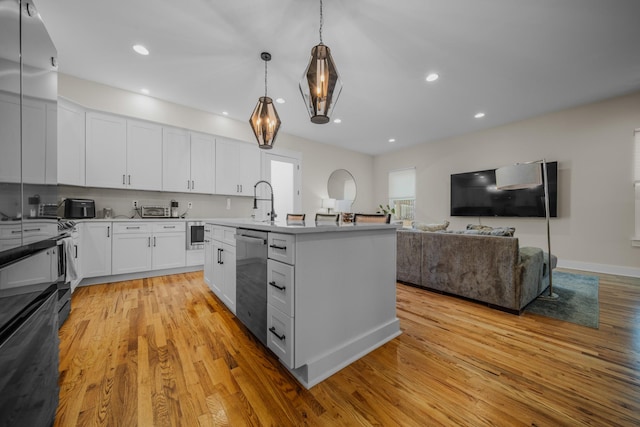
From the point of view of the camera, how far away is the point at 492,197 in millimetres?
5004

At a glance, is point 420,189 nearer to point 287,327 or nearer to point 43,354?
point 287,327

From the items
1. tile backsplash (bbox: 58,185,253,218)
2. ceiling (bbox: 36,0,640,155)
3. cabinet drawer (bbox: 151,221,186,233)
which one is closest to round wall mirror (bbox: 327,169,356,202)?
tile backsplash (bbox: 58,185,253,218)

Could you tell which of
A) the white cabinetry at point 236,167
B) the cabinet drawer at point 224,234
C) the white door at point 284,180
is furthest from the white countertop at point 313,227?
the white door at point 284,180

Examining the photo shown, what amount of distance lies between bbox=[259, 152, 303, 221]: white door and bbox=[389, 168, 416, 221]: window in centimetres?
301

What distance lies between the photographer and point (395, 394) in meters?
1.27

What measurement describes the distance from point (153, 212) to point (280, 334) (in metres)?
3.51

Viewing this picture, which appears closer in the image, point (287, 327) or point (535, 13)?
point (287, 327)

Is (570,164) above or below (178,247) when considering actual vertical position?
above

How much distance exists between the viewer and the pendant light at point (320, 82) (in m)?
1.67

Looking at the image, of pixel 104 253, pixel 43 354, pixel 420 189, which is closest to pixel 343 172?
pixel 420 189

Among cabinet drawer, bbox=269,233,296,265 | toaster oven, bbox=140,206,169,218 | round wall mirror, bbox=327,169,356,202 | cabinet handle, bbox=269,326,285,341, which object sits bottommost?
cabinet handle, bbox=269,326,285,341

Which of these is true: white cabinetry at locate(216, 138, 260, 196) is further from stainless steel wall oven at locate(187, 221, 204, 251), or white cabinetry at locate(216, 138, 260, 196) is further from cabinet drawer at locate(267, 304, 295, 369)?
cabinet drawer at locate(267, 304, 295, 369)

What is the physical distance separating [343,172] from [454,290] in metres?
4.67

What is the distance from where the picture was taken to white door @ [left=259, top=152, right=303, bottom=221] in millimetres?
5254
